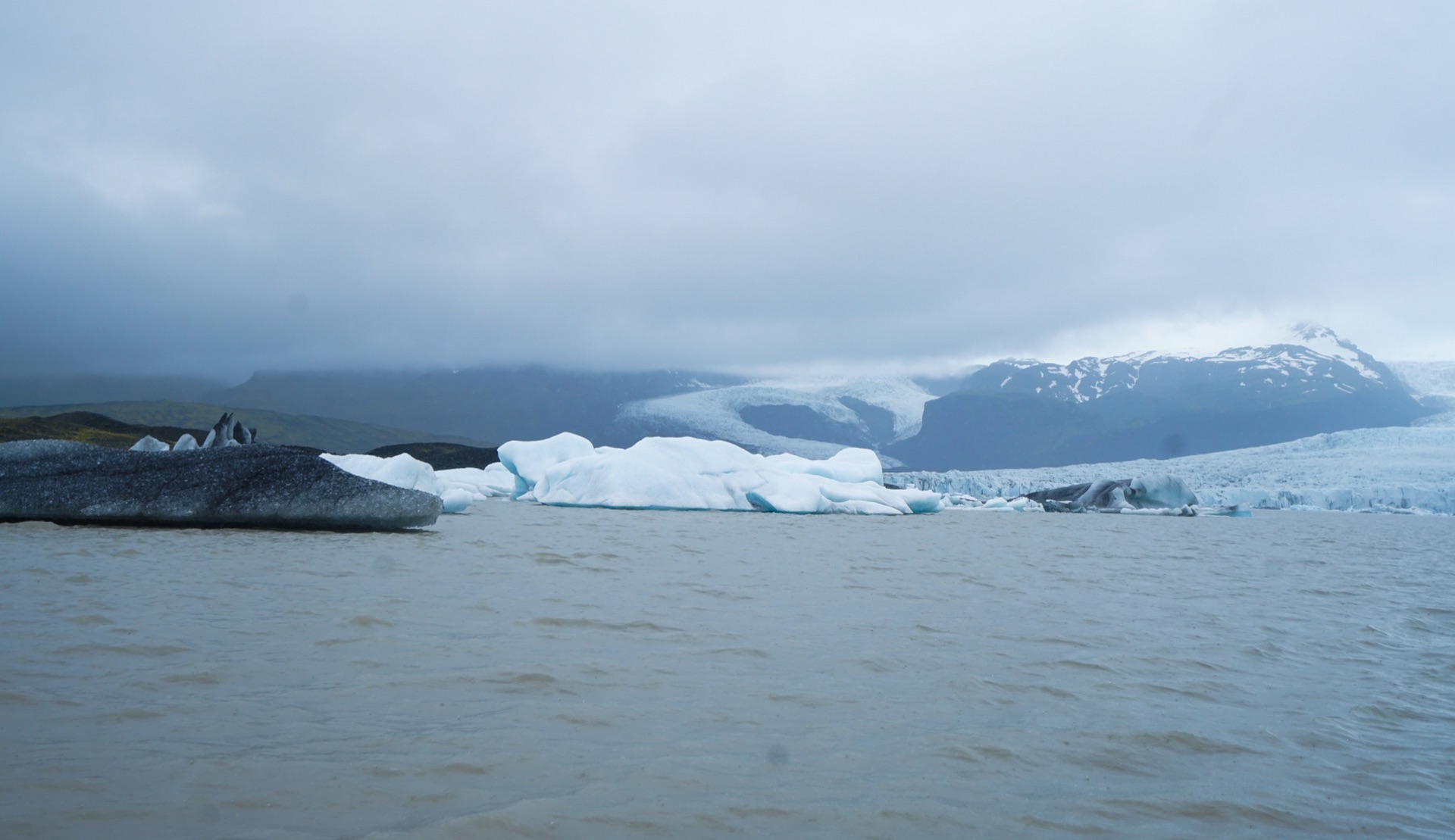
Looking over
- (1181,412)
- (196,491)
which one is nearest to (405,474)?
(196,491)

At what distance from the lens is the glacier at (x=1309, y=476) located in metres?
37.5

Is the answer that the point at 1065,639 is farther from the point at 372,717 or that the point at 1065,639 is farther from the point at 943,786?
the point at 372,717

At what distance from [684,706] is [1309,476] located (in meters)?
48.9

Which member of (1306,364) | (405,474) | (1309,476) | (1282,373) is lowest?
(405,474)

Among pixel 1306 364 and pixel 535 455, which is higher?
pixel 1306 364

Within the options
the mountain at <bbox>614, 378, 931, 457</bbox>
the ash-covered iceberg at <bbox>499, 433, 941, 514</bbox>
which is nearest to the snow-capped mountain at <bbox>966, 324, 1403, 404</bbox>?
the mountain at <bbox>614, 378, 931, 457</bbox>

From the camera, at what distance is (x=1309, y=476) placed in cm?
4297

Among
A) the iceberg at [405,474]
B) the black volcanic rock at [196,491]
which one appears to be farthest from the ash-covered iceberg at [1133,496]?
the black volcanic rock at [196,491]

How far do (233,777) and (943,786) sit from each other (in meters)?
2.06

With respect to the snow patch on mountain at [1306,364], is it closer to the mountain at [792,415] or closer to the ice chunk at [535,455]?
the mountain at [792,415]

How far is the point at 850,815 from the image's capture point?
95.5 inches

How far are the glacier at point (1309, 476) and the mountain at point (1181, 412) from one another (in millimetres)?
77766

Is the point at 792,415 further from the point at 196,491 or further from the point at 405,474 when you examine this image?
the point at 196,491

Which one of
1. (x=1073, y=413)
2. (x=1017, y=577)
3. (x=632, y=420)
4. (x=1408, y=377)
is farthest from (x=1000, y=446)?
(x=1017, y=577)
